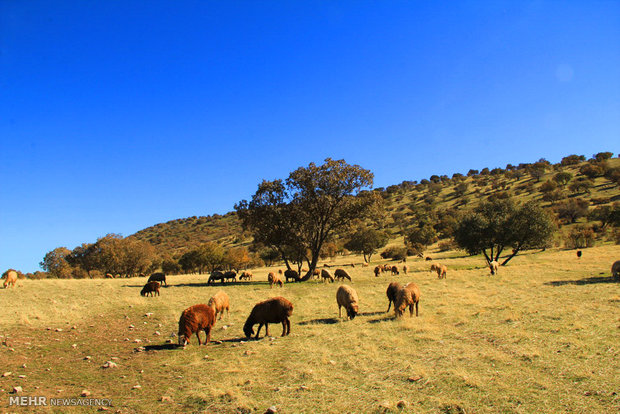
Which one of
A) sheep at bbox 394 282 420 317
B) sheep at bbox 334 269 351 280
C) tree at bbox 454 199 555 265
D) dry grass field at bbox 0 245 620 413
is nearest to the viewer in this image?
dry grass field at bbox 0 245 620 413

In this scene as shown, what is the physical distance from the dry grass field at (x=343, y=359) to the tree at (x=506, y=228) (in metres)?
27.4

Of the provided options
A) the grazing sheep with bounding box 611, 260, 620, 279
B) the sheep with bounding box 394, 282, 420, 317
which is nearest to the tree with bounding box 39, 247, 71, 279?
the sheep with bounding box 394, 282, 420, 317

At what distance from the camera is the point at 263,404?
7.62 m

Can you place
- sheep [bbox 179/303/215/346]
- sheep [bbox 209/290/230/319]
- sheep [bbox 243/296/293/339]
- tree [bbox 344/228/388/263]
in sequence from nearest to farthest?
1. sheep [bbox 179/303/215/346]
2. sheep [bbox 243/296/293/339]
3. sheep [bbox 209/290/230/319]
4. tree [bbox 344/228/388/263]

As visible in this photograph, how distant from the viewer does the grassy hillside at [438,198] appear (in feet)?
311

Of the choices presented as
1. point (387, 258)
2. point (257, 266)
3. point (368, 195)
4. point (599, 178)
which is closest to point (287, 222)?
point (368, 195)

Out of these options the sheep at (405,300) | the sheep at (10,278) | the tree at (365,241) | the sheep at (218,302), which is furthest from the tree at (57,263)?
the sheep at (405,300)

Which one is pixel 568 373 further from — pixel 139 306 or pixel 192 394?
pixel 139 306

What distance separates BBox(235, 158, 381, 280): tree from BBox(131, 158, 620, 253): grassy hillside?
63.1 m

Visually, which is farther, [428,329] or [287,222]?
[287,222]

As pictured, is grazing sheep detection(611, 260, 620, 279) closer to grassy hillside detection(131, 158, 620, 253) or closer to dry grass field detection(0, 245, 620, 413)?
dry grass field detection(0, 245, 620, 413)

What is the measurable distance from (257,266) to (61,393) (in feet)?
269

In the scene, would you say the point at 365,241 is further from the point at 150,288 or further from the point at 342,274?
the point at 150,288

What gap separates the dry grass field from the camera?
759 centimetres
